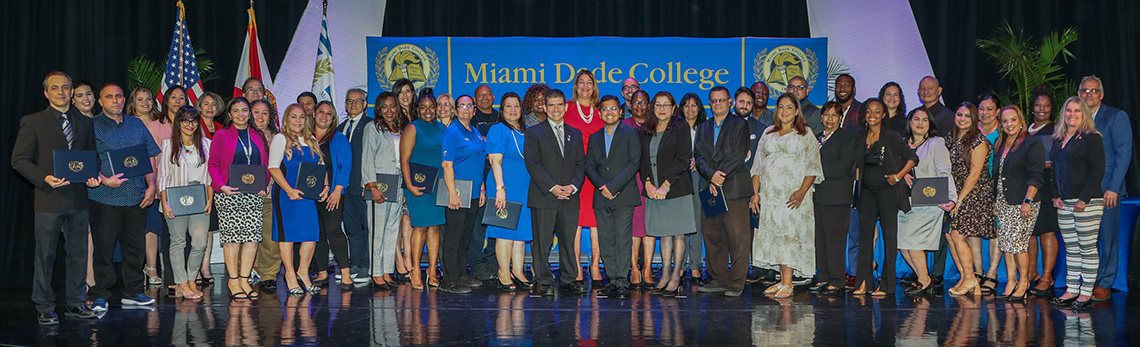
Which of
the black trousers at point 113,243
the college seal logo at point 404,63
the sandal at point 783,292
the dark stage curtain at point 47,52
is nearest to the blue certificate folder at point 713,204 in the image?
the sandal at point 783,292

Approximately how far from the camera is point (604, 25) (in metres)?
8.92

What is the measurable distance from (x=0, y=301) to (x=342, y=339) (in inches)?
123

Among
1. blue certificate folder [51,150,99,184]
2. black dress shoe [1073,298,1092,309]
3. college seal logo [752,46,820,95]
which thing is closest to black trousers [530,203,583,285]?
blue certificate folder [51,150,99,184]

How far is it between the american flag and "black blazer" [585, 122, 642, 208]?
12.8ft

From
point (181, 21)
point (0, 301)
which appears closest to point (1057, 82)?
point (181, 21)

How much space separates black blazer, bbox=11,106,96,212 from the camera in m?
4.80

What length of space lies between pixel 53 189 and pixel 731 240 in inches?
161

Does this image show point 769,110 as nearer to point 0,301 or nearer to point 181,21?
point 181,21

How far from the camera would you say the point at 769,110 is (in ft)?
22.2

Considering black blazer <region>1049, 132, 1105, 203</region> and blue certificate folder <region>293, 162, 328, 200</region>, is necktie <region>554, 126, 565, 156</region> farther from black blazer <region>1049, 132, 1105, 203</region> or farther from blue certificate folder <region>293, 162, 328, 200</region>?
black blazer <region>1049, 132, 1105, 203</region>

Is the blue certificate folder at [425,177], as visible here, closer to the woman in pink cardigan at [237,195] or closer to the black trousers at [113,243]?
the woman in pink cardigan at [237,195]

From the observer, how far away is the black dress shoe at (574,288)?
584 centimetres

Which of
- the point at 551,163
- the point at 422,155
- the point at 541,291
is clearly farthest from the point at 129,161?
the point at 541,291

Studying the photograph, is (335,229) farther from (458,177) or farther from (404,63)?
(404,63)
